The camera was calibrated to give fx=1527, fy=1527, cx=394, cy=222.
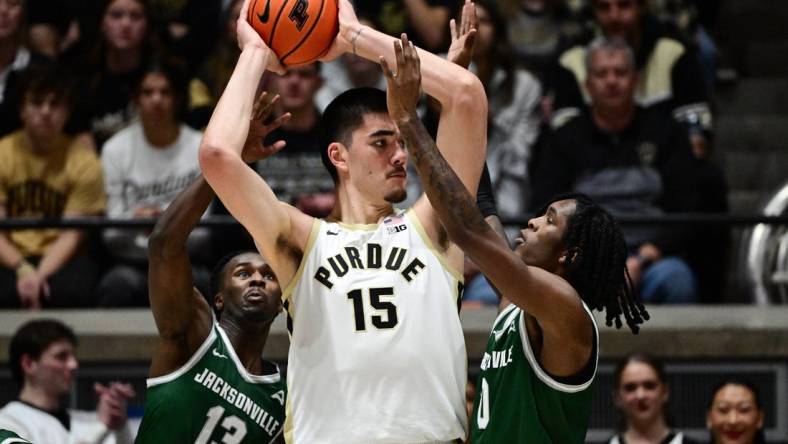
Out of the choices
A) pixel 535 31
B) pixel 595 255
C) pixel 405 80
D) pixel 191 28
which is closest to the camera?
pixel 405 80

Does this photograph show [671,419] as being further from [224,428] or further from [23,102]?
[23,102]

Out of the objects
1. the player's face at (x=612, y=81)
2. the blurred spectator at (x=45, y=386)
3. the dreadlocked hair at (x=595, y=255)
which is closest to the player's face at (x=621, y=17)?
the player's face at (x=612, y=81)

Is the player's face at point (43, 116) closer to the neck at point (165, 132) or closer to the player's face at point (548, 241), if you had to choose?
the neck at point (165, 132)

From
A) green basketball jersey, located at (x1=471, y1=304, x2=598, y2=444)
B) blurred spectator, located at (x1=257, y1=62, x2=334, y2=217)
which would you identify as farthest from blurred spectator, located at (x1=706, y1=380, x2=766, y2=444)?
green basketball jersey, located at (x1=471, y1=304, x2=598, y2=444)

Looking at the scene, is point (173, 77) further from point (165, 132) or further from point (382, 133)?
point (382, 133)

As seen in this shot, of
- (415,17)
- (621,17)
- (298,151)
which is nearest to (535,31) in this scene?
(415,17)

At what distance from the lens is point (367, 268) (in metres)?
4.88

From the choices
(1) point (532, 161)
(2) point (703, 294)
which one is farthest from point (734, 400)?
(1) point (532, 161)

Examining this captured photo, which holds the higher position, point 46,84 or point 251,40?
point 46,84

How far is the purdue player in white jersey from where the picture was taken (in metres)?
4.79

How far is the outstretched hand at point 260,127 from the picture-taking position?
514 cm

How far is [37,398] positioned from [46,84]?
2174 millimetres

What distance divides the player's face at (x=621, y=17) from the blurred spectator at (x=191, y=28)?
248 centimetres

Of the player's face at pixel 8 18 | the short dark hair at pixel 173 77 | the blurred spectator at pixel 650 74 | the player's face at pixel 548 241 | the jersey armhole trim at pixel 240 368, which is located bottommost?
the jersey armhole trim at pixel 240 368
